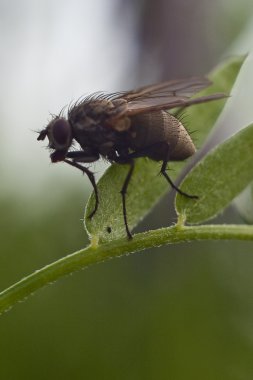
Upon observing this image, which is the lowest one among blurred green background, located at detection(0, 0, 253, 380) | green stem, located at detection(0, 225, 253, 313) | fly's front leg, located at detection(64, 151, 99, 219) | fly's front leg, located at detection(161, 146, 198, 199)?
blurred green background, located at detection(0, 0, 253, 380)

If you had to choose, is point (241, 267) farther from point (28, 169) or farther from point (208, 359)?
point (28, 169)

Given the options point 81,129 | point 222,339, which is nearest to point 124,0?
point 222,339

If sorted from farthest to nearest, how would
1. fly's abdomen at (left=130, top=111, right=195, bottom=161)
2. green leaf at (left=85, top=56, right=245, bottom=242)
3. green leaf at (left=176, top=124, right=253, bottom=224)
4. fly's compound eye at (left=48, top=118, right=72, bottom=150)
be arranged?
fly's compound eye at (left=48, top=118, right=72, bottom=150) → fly's abdomen at (left=130, top=111, right=195, bottom=161) → green leaf at (left=85, top=56, right=245, bottom=242) → green leaf at (left=176, top=124, right=253, bottom=224)

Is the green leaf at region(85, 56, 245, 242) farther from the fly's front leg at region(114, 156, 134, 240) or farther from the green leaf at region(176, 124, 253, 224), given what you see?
the green leaf at region(176, 124, 253, 224)

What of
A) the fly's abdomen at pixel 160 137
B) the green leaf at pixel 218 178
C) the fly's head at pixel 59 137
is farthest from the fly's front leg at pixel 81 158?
the green leaf at pixel 218 178

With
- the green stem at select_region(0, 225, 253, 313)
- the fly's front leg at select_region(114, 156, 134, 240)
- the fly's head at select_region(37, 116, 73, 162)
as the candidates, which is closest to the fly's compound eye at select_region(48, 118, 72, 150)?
the fly's head at select_region(37, 116, 73, 162)

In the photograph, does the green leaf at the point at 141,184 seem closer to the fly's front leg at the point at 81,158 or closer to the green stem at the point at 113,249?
the green stem at the point at 113,249

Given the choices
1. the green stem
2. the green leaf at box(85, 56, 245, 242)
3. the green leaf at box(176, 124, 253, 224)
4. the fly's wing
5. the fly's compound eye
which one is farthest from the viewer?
the fly's compound eye
